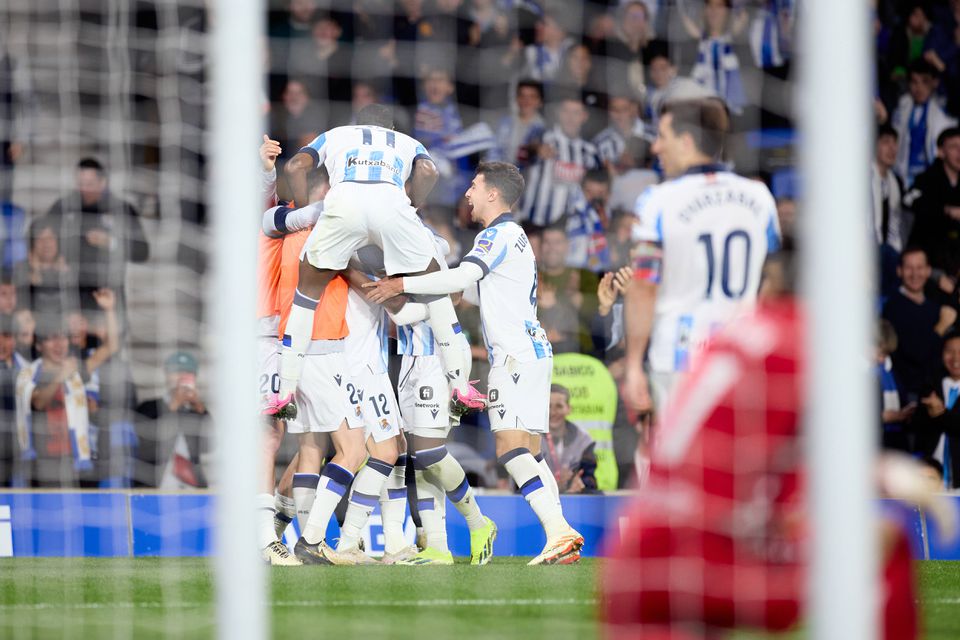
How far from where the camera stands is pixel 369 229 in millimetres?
8016

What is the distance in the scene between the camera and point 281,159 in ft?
32.3

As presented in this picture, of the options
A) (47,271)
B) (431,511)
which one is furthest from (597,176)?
(47,271)

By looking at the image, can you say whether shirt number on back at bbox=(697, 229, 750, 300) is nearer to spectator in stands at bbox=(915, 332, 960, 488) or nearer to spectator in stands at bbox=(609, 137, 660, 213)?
spectator in stands at bbox=(609, 137, 660, 213)

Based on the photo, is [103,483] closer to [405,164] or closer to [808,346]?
[405,164]

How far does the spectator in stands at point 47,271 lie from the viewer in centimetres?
1010

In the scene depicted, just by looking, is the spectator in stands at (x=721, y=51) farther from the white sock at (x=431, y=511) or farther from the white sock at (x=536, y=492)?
the white sock at (x=431, y=511)

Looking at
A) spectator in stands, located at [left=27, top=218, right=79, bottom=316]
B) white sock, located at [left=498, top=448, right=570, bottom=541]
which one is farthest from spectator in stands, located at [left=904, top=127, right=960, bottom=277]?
spectator in stands, located at [left=27, top=218, right=79, bottom=316]

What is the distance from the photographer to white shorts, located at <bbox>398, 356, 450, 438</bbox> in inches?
326

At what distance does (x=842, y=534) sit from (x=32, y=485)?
8407 millimetres

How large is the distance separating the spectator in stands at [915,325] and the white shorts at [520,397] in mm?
3235

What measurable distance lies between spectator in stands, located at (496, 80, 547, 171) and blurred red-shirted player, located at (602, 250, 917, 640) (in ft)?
22.9

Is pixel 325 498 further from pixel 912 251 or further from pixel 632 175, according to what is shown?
pixel 912 251

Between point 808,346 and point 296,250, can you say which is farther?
point 296,250

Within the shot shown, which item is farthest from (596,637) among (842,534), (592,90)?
(592,90)
